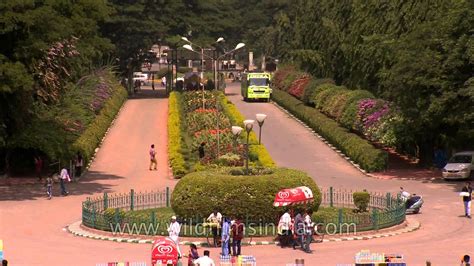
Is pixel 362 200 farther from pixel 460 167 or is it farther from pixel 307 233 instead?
pixel 460 167

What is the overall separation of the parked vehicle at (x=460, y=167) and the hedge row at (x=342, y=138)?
13.8 feet

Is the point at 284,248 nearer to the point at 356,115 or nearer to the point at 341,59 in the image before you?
the point at 356,115

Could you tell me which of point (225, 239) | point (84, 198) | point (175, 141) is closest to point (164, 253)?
point (225, 239)

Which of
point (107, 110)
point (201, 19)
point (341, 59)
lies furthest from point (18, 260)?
point (201, 19)

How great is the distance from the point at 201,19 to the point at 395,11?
39.9 m

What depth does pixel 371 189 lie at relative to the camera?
5050 cm

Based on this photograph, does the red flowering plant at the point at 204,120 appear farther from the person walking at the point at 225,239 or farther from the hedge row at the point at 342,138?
the person walking at the point at 225,239

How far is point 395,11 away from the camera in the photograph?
6694 cm

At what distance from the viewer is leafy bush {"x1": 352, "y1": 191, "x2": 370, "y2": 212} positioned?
40.8 meters

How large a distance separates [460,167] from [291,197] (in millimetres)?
18193

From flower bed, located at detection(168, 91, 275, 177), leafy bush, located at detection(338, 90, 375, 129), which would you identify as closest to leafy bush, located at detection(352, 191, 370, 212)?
flower bed, located at detection(168, 91, 275, 177)

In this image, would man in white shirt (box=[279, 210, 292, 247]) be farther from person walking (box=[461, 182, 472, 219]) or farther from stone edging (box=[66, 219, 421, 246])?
person walking (box=[461, 182, 472, 219])

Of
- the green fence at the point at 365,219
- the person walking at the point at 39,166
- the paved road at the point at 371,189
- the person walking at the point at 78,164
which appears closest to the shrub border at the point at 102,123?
the person walking at the point at 78,164

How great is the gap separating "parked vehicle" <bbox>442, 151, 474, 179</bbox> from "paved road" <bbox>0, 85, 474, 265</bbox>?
0.76m
